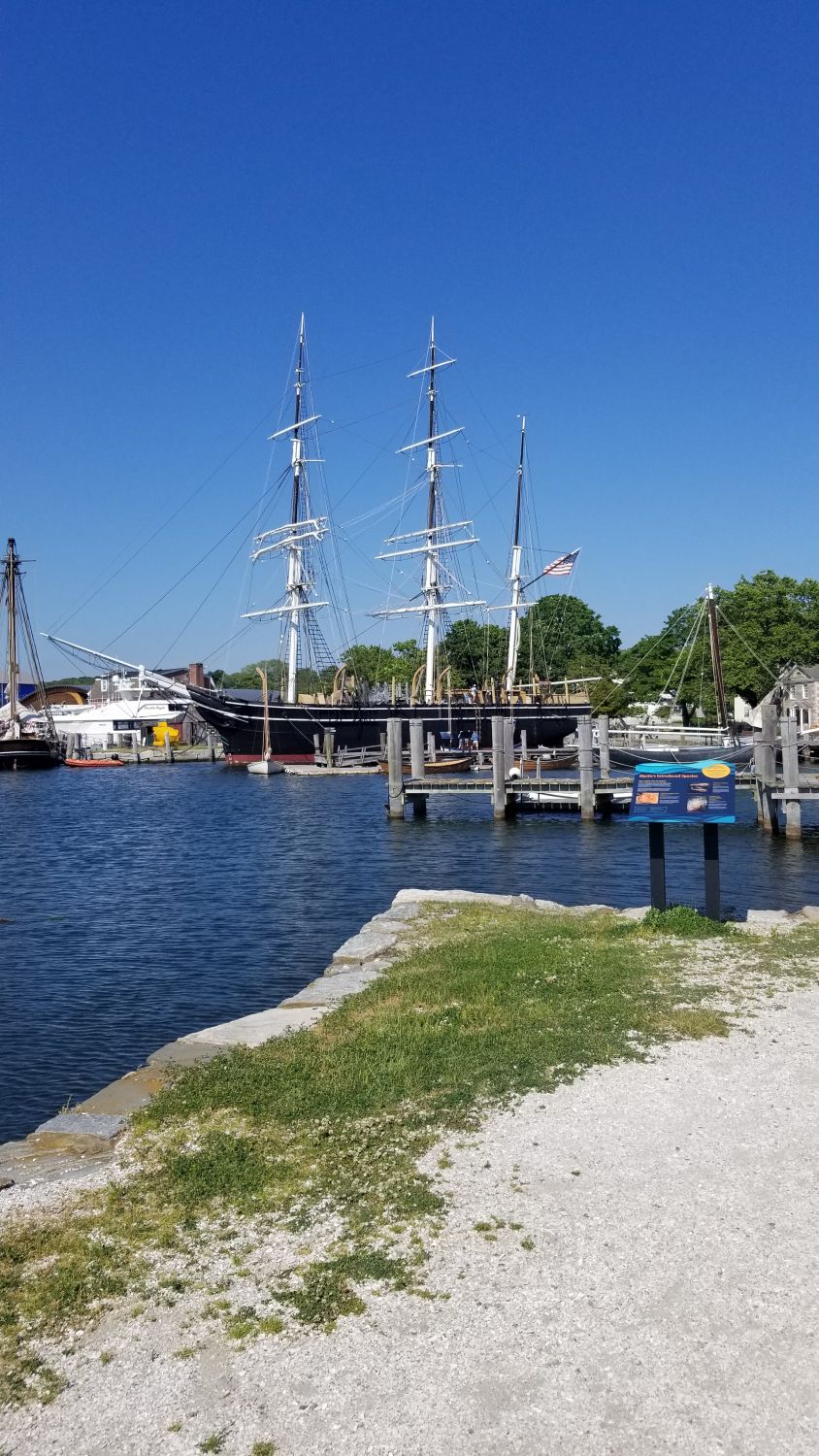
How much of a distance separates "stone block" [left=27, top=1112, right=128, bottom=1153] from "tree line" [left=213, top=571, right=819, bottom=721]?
134 feet

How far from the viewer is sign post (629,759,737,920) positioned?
1344 cm

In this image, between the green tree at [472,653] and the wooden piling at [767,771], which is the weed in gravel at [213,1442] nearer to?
the wooden piling at [767,771]

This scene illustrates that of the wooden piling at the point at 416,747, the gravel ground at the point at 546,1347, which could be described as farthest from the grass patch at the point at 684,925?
the wooden piling at the point at 416,747

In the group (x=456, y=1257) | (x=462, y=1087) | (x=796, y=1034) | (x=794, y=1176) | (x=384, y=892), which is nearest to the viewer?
(x=456, y=1257)

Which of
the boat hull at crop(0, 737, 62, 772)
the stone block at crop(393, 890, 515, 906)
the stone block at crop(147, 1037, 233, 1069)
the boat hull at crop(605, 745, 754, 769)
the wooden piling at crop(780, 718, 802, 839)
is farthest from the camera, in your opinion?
the boat hull at crop(0, 737, 62, 772)

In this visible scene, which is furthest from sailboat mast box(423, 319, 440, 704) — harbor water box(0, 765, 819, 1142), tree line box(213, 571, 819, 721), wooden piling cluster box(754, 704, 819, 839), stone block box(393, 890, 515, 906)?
stone block box(393, 890, 515, 906)

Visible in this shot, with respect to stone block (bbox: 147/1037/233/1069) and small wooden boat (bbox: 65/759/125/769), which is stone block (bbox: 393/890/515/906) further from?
small wooden boat (bbox: 65/759/125/769)

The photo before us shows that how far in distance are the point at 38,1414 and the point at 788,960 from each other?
9.85m

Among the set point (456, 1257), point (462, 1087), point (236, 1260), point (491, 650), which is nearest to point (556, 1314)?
point (456, 1257)

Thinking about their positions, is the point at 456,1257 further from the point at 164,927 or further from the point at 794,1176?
the point at 164,927

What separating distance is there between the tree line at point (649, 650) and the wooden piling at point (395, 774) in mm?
14458

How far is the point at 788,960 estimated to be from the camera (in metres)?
12.3

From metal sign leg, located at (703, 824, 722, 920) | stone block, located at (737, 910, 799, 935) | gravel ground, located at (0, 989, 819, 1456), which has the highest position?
metal sign leg, located at (703, 824, 722, 920)

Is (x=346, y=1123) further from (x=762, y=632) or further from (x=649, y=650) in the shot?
(x=762, y=632)
